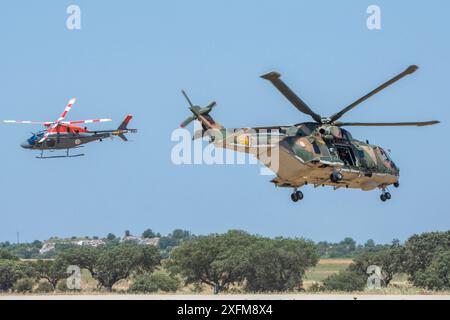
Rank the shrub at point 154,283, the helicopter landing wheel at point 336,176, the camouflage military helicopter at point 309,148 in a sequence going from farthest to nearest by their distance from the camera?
the shrub at point 154,283 < the helicopter landing wheel at point 336,176 < the camouflage military helicopter at point 309,148

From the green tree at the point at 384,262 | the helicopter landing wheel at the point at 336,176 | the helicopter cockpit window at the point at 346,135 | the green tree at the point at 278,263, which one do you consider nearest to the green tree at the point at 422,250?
the green tree at the point at 384,262

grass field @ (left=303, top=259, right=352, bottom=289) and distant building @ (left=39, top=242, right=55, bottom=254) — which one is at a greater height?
distant building @ (left=39, top=242, right=55, bottom=254)

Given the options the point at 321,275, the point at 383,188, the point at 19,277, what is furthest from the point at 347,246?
the point at 383,188

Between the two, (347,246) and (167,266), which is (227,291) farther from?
(347,246)

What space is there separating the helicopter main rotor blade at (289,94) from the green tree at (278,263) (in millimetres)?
29816

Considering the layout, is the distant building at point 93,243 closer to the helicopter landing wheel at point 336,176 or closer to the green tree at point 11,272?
the green tree at point 11,272

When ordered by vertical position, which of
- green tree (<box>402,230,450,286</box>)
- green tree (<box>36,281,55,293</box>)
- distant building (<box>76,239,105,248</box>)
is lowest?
green tree (<box>36,281,55,293</box>)

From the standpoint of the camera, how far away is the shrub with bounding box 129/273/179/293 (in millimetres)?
88562

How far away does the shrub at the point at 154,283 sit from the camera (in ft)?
291

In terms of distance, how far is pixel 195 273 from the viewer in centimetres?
9694

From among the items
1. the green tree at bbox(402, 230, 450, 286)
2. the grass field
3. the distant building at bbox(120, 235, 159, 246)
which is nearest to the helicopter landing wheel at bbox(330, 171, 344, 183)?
the grass field

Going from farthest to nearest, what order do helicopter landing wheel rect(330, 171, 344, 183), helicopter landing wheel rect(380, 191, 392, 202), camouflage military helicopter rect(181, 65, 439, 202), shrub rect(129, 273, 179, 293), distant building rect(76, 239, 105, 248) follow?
distant building rect(76, 239, 105, 248), shrub rect(129, 273, 179, 293), helicopter landing wheel rect(380, 191, 392, 202), helicopter landing wheel rect(330, 171, 344, 183), camouflage military helicopter rect(181, 65, 439, 202)

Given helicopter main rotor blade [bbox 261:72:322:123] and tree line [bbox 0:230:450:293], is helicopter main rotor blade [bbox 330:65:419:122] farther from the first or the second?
tree line [bbox 0:230:450:293]
